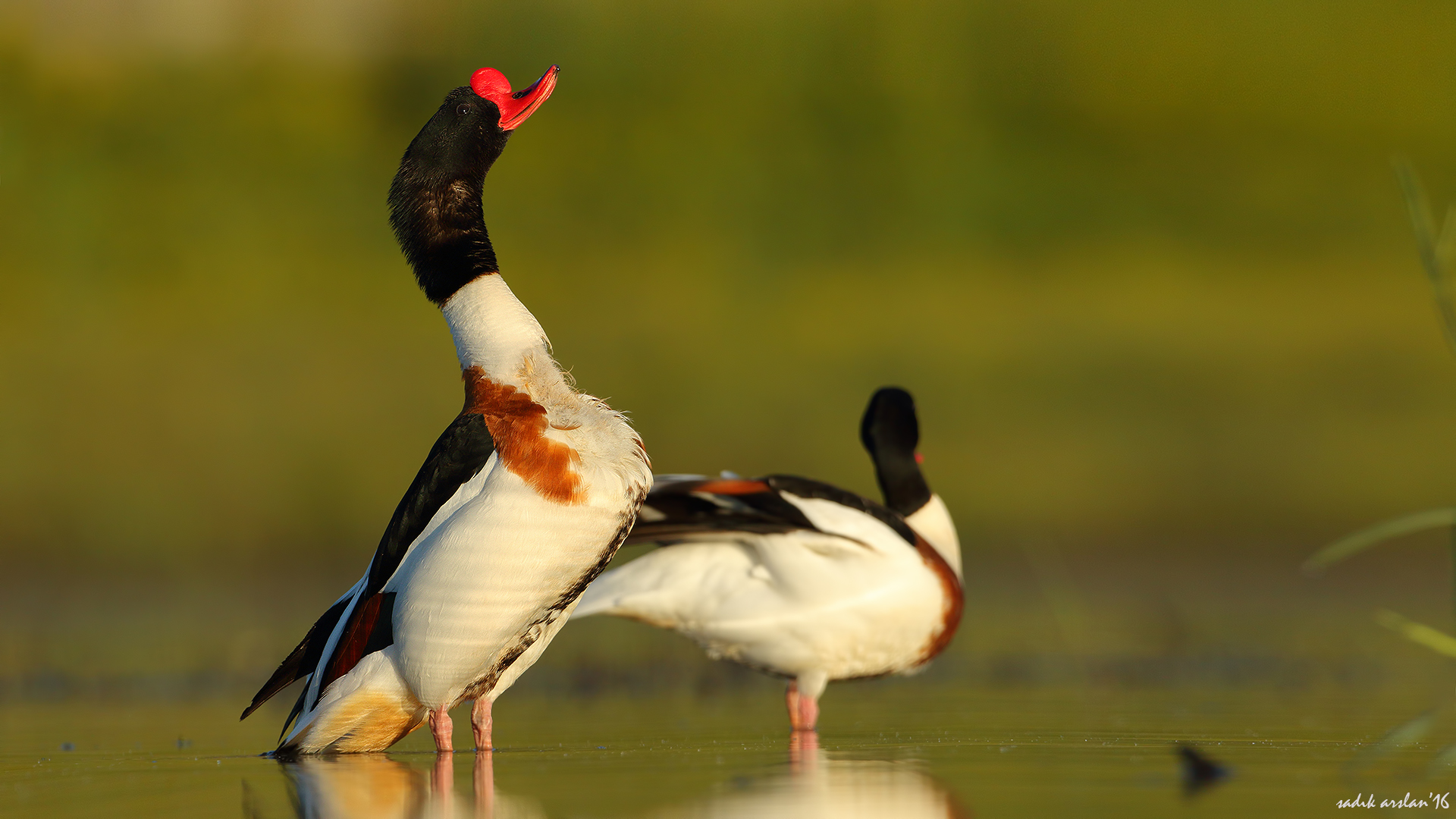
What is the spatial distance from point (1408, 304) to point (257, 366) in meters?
15.5

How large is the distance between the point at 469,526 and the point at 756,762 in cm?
112

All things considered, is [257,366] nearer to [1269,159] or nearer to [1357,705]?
[1357,705]

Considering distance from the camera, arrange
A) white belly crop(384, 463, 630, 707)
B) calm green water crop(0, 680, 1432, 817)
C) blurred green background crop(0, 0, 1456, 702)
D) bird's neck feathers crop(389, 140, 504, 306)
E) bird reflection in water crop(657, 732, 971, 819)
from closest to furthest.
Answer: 1. bird reflection in water crop(657, 732, 971, 819)
2. calm green water crop(0, 680, 1432, 817)
3. white belly crop(384, 463, 630, 707)
4. bird's neck feathers crop(389, 140, 504, 306)
5. blurred green background crop(0, 0, 1456, 702)

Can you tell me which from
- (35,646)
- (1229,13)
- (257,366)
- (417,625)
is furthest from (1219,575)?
(1229,13)

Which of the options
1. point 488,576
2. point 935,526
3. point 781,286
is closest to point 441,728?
point 488,576

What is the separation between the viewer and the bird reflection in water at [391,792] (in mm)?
3688

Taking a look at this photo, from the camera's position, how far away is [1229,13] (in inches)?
1197

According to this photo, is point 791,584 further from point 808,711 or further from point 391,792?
point 391,792

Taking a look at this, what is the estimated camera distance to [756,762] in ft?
15.4

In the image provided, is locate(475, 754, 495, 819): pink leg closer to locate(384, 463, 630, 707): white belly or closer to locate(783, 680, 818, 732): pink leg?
locate(384, 463, 630, 707): white belly

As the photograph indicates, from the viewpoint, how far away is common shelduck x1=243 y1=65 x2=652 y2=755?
4.58 metres

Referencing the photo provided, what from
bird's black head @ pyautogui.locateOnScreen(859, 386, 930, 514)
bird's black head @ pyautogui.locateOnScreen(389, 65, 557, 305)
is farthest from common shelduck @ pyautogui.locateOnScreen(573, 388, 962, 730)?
bird's black head @ pyautogui.locateOnScreen(389, 65, 557, 305)

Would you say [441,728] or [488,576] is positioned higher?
[488,576]

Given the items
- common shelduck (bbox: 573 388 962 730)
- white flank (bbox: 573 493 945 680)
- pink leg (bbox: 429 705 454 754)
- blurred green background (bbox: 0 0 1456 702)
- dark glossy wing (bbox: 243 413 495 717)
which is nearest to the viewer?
dark glossy wing (bbox: 243 413 495 717)
